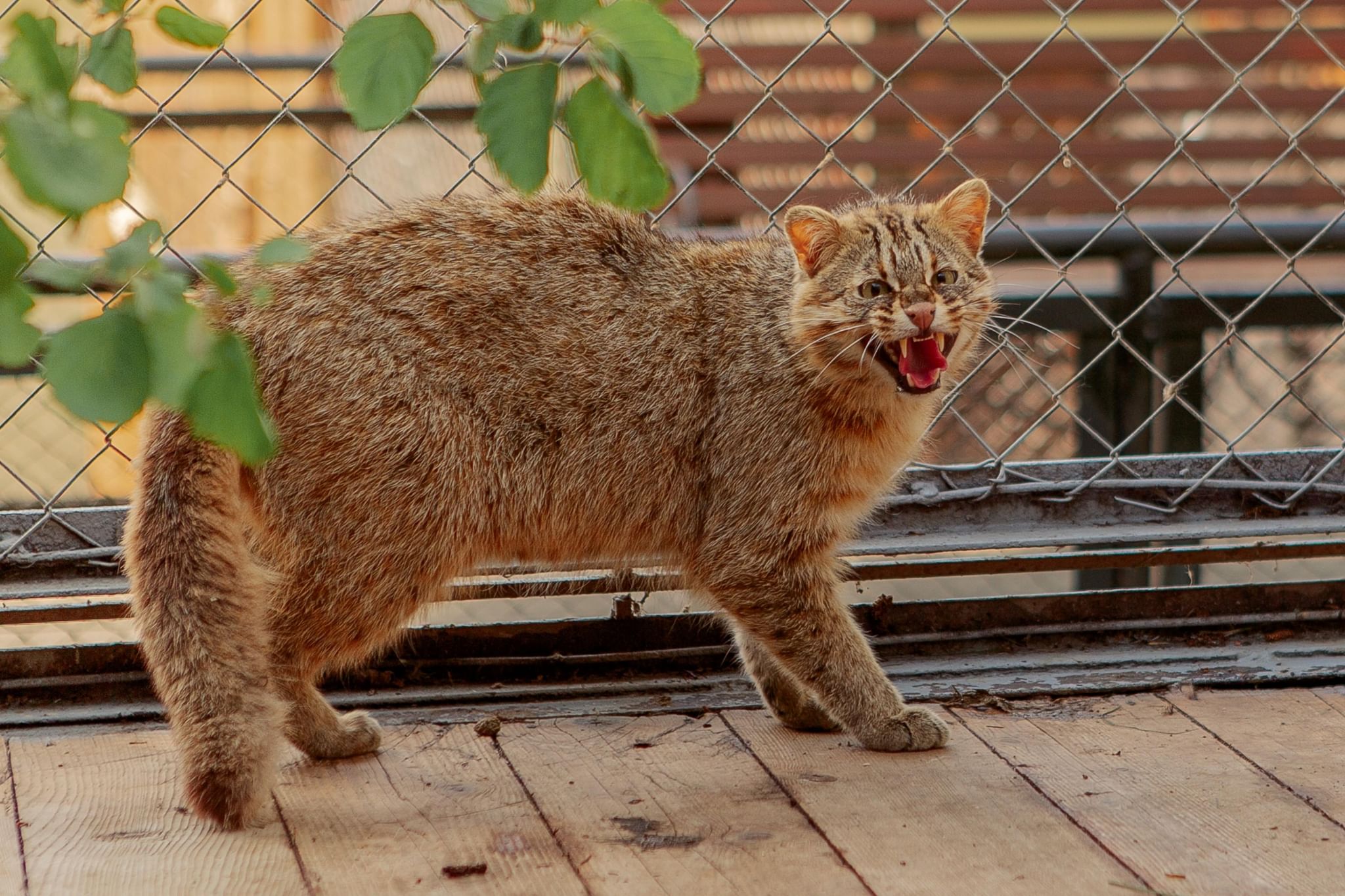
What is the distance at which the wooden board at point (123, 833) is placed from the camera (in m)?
2.21

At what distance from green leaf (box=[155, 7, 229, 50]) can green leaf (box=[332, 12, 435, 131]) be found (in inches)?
4.8

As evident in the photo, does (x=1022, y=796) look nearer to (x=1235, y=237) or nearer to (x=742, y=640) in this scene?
(x=742, y=640)

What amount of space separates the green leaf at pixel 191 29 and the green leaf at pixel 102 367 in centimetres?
28

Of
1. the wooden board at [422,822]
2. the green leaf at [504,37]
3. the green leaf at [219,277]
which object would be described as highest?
the green leaf at [504,37]

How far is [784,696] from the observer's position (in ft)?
9.59

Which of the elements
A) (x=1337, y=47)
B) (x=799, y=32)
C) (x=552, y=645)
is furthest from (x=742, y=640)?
(x=1337, y=47)

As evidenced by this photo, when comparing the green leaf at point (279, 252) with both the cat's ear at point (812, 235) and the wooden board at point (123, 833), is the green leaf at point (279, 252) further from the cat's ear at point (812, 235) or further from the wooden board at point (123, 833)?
the cat's ear at point (812, 235)

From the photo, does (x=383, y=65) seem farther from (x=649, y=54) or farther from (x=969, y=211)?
(x=969, y=211)

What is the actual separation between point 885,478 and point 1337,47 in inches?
A: 271

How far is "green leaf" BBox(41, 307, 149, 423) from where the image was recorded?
907 millimetres

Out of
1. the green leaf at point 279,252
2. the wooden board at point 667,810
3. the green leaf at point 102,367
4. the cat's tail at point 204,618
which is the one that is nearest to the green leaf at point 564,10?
the green leaf at point 279,252

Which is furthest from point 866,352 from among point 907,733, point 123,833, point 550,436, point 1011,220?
point 123,833

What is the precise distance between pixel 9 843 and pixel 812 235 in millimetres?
1782

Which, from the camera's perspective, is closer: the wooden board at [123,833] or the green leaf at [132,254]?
the green leaf at [132,254]
